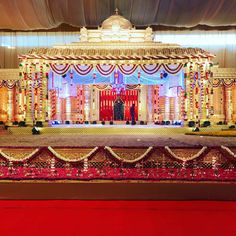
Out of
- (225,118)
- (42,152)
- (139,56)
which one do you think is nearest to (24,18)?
(139,56)

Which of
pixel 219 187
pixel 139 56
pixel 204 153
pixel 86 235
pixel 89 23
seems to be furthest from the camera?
pixel 89 23

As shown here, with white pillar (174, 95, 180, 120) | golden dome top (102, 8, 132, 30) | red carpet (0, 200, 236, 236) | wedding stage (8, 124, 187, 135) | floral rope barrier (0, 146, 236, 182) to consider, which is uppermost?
golden dome top (102, 8, 132, 30)

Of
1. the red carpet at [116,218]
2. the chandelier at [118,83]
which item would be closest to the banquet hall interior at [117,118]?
the red carpet at [116,218]

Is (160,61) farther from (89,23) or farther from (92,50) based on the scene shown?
(89,23)

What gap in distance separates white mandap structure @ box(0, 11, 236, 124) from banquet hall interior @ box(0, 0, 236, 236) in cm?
4

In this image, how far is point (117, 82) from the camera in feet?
38.0

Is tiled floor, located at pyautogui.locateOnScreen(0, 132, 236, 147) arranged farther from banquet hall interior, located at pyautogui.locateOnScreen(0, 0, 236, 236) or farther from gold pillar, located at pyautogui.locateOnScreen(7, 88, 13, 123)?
gold pillar, located at pyautogui.locateOnScreen(7, 88, 13, 123)

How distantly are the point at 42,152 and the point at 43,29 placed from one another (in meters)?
13.0

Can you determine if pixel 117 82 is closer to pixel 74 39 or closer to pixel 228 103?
pixel 228 103

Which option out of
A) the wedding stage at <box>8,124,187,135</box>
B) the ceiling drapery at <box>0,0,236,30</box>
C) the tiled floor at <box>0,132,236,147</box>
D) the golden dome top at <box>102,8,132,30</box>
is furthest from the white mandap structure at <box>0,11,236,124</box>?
the tiled floor at <box>0,132,236,147</box>

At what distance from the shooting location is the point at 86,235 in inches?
142

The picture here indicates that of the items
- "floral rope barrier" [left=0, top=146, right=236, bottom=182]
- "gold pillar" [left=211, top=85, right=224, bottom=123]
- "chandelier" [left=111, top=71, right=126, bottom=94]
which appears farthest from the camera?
"gold pillar" [left=211, top=85, right=224, bottom=123]

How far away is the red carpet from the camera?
3652 millimetres

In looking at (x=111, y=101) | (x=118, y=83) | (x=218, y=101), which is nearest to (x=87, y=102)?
(x=111, y=101)
